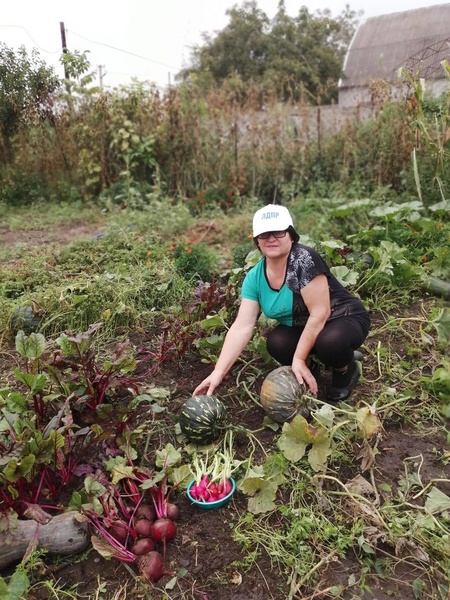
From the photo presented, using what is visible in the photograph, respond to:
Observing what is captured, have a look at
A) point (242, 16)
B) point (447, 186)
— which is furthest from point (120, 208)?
point (242, 16)

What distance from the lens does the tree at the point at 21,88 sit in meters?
Result: 6.23

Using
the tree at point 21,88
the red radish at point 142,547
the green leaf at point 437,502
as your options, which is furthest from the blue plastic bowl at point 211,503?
the tree at point 21,88

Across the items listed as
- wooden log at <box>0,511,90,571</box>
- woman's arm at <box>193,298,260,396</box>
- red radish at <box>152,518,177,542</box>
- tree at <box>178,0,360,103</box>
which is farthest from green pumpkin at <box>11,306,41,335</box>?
tree at <box>178,0,360,103</box>

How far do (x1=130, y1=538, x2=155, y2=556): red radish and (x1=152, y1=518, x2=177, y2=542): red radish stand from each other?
0.04 m

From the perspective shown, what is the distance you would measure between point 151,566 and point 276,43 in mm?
24985

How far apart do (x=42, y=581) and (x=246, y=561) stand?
0.77m

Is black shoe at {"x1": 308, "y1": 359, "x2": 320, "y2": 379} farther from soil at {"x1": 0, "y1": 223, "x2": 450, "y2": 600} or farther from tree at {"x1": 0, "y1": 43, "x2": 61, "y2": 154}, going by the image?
tree at {"x1": 0, "y1": 43, "x2": 61, "y2": 154}

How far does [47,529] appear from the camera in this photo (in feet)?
6.07

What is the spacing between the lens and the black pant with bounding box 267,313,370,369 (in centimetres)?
242

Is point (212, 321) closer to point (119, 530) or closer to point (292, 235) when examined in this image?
point (292, 235)

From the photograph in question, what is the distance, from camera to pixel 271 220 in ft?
7.51

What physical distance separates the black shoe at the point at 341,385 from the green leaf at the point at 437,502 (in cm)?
72

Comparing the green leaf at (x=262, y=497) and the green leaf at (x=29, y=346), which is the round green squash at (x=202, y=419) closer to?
the green leaf at (x=262, y=497)

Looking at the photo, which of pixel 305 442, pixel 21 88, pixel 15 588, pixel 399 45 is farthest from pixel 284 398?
pixel 399 45
